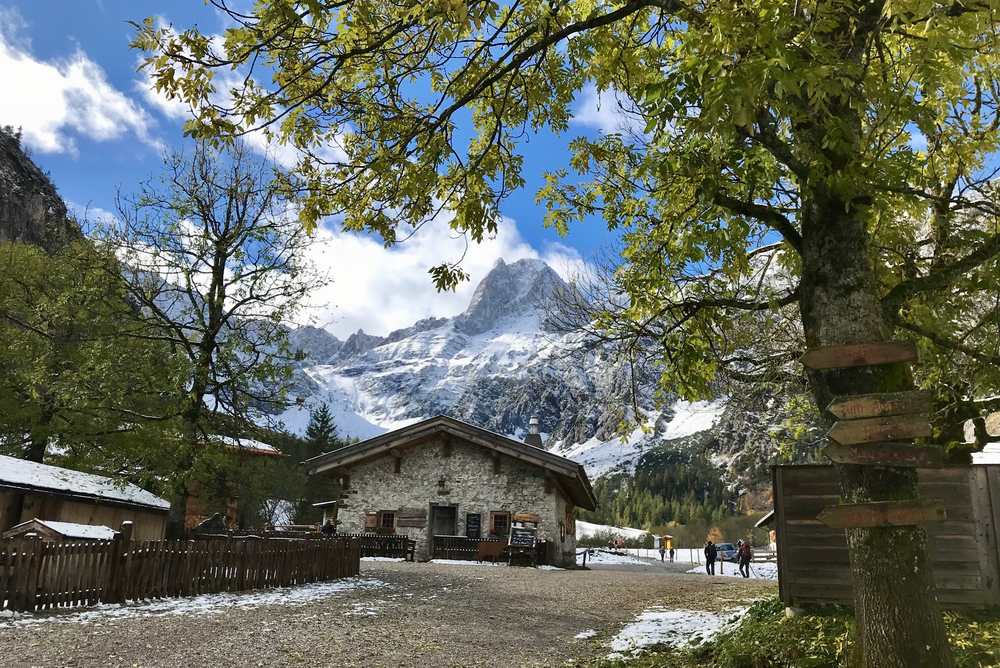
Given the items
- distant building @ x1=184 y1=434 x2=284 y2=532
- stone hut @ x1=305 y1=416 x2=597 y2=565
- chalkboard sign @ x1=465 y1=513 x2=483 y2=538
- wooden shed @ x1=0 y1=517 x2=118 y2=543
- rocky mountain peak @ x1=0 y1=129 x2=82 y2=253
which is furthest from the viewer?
rocky mountain peak @ x1=0 y1=129 x2=82 y2=253

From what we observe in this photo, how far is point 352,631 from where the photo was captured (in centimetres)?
860

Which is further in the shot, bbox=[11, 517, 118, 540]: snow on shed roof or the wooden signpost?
bbox=[11, 517, 118, 540]: snow on shed roof

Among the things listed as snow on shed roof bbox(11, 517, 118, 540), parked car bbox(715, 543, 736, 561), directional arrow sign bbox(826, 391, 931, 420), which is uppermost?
directional arrow sign bbox(826, 391, 931, 420)

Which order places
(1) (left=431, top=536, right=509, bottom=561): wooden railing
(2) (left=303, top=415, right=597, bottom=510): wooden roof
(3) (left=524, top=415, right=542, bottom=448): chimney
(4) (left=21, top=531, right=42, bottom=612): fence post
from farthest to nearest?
(3) (left=524, top=415, right=542, bottom=448): chimney < (2) (left=303, top=415, right=597, bottom=510): wooden roof < (1) (left=431, top=536, right=509, bottom=561): wooden railing < (4) (left=21, top=531, right=42, bottom=612): fence post

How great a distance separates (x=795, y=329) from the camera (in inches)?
452

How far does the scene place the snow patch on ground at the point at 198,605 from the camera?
28.6 feet

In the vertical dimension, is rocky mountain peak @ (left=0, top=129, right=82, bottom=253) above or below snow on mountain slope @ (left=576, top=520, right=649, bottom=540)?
above

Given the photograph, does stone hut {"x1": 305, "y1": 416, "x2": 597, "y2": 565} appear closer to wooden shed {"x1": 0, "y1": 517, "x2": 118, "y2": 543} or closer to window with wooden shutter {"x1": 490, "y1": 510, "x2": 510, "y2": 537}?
window with wooden shutter {"x1": 490, "y1": 510, "x2": 510, "y2": 537}

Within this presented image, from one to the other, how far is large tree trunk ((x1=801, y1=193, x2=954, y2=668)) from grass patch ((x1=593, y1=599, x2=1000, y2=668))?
4.97 ft

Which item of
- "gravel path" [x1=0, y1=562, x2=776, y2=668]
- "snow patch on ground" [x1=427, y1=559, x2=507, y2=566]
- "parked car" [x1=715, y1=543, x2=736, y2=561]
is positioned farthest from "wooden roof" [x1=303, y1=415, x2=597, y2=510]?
"parked car" [x1=715, y1=543, x2=736, y2=561]

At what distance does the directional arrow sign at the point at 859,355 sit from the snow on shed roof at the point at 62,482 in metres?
17.1

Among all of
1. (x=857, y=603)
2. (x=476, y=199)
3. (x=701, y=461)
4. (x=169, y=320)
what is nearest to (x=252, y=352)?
(x=169, y=320)

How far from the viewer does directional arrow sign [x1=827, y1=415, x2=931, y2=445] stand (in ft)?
13.9

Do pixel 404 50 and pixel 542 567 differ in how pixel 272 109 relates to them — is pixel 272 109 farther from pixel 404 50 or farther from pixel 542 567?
pixel 542 567
